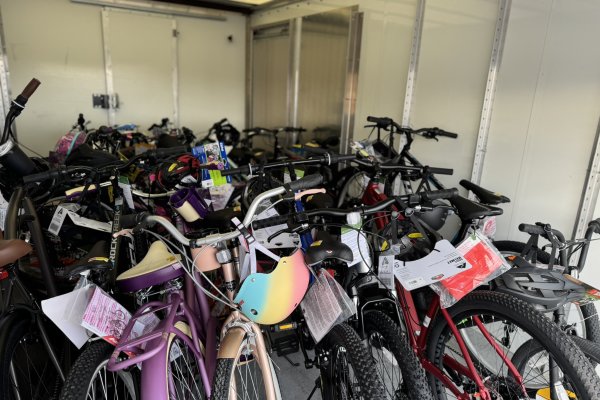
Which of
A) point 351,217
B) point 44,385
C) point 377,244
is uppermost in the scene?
point 351,217

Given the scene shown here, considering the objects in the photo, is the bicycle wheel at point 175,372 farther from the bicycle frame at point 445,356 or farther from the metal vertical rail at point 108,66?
the metal vertical rail at point 108,66

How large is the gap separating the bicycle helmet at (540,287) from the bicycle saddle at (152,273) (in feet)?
3.83

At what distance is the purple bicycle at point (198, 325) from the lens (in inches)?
44.6

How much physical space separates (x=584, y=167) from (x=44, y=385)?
283 cm

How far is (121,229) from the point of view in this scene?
1.40 metres

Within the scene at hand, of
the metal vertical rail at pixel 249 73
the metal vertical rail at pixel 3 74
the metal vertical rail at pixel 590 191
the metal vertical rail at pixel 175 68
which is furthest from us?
the metal vertical rail at pixel 249 73

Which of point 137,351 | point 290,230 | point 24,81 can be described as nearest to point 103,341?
point 137,351

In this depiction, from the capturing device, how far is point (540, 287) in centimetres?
133

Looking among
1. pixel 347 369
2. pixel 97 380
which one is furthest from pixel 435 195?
pixel 97 380

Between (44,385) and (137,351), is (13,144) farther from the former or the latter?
(137,351)

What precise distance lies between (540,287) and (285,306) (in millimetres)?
887

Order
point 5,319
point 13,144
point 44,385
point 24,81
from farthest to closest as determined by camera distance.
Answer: point 24,81 < point 13,144 < point 44,385 < point 5,319

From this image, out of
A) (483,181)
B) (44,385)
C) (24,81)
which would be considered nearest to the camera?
(44,385)

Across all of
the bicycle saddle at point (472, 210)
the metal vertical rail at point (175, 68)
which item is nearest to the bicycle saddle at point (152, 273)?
the bicycle saddle at point (472, 210)
